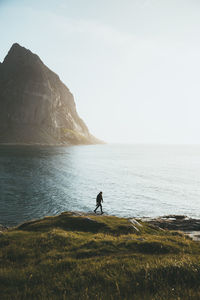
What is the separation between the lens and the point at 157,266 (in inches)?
290

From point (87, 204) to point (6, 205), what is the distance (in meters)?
15.0

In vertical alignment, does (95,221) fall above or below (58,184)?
above

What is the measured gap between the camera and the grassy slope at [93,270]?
20.1 ft

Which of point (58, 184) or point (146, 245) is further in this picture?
point (58, 184)

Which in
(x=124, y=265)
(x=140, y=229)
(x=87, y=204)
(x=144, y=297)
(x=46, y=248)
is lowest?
(x=87, y=204)

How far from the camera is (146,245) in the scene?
1105cm

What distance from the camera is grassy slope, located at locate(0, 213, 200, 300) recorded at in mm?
6113

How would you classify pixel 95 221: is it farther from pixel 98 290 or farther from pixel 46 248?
pixel 98 290

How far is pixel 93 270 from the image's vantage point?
24.8 feet

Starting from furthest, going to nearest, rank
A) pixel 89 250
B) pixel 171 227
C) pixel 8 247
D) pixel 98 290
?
pixel 171 227, pixel 8 247, pixel 89 250, pixel 98 290

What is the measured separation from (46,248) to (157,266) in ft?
22.0

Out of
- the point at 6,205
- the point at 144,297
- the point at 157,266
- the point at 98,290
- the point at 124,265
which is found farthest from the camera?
the point at 6,205

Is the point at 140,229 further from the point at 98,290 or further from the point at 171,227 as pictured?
the point at 98,290

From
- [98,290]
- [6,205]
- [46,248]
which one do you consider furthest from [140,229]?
[6,205]
